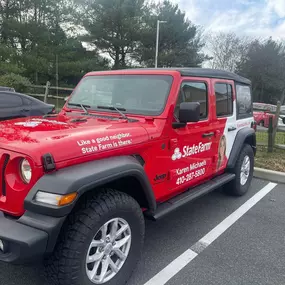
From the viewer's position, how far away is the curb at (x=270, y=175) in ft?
18.7

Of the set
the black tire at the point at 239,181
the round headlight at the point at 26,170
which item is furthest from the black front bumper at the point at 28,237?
the black tire at the point at 239,181

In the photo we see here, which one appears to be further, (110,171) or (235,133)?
(235,133)

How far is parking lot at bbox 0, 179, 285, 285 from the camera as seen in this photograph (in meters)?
2.74

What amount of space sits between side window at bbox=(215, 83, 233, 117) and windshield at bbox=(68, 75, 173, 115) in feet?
3.39

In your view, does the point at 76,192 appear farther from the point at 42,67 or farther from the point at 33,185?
the point at 42,67

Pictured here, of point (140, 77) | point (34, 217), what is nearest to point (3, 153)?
point (34, 217)

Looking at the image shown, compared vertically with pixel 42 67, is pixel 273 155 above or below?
below

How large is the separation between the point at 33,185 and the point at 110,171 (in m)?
0.56

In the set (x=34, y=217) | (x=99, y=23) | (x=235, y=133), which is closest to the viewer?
(x=34, y=217)

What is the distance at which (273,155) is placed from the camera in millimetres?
7281

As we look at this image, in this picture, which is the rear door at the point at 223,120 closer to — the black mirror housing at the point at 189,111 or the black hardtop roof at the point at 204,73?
the black hardtop roof at the point at 204,73

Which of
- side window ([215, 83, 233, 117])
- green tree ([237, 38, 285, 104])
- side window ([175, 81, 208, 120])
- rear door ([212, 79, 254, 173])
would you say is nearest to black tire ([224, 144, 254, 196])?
rear door ([212, 79, 254, 173])

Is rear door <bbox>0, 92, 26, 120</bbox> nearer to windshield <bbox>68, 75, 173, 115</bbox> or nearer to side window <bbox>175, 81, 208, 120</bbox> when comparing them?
windshield <bbox>68, 75, 173, 115</bbox>

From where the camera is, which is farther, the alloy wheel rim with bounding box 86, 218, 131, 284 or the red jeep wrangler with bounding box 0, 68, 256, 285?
the alloy wheel rim with bounding box 86, 218, 131, 284
